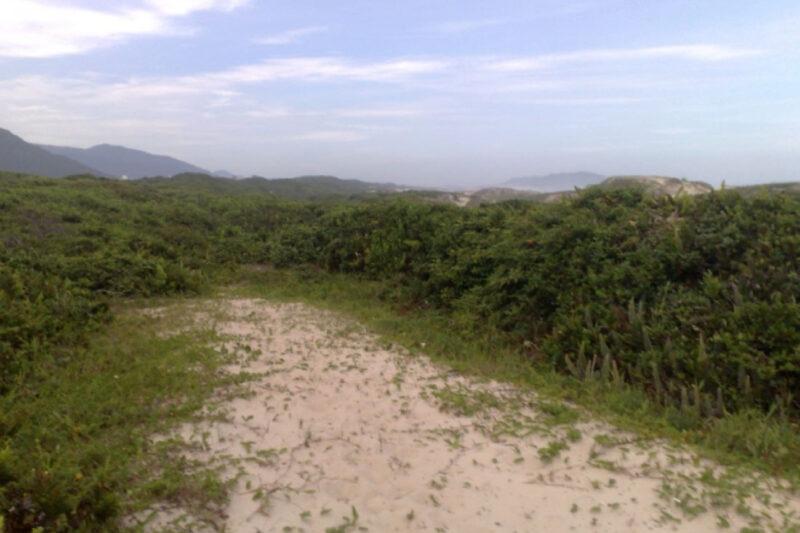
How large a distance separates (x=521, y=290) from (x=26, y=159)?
111 ft

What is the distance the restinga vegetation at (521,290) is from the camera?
4.17 m

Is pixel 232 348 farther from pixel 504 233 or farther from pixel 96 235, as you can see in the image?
pixel 96 235

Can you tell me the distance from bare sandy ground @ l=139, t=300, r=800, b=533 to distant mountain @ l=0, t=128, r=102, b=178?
30.4 meters

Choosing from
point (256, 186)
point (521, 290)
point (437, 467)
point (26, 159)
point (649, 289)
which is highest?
point (26, 159)

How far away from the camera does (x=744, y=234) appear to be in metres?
6.26

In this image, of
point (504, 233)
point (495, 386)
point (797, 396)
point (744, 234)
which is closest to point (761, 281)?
point (744, 234)

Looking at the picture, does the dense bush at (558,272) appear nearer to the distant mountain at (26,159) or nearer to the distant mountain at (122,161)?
the distant mountain at (26,159)

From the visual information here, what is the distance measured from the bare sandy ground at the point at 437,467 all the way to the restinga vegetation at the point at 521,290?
23.2 inches

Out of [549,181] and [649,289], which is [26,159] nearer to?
[549,181]

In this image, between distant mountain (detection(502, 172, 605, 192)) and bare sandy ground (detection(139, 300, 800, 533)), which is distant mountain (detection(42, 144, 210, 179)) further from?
bare sandy ground (detection(139, 300, 800, 533))

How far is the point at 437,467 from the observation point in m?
3.90

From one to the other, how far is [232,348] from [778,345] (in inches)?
188

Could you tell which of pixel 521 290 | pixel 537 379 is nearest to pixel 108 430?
pixel 537 379

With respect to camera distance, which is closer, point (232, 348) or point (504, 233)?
point (232, 348)
